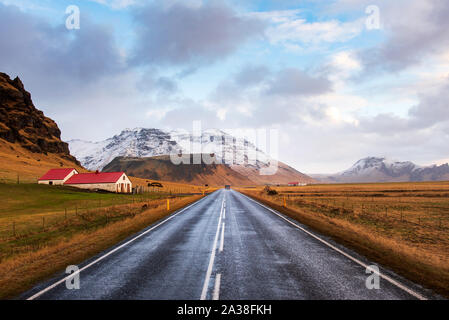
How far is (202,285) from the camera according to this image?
6.85m

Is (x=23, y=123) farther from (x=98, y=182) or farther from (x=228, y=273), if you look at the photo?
(x=228, y=273)

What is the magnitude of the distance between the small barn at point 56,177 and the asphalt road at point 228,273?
64.5 metres

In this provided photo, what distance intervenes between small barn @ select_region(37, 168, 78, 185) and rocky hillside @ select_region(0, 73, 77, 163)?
74225mm

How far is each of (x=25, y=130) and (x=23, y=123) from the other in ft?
14.2

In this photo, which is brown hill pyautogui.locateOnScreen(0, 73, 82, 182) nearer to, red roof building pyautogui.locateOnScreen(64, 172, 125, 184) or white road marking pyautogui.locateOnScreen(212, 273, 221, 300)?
red roof building pyautogui.locateOnScreen(64, 172, 125, 184)

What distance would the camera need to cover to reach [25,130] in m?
139

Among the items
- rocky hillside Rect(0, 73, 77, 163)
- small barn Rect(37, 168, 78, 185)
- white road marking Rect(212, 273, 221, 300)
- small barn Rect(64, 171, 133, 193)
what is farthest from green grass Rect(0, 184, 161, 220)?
rocky hillside Rect(0, 73, 77, 163)

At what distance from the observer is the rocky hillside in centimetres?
12900

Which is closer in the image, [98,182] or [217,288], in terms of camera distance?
[217,288]

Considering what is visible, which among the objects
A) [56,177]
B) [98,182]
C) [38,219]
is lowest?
[38,219]

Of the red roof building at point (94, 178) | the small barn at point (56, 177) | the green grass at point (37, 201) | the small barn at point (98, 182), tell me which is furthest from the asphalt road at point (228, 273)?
the small barn at point (56, 177)

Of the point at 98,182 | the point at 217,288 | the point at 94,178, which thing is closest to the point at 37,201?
the point at 98,182

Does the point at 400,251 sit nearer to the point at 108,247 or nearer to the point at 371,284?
the point at 371,284
